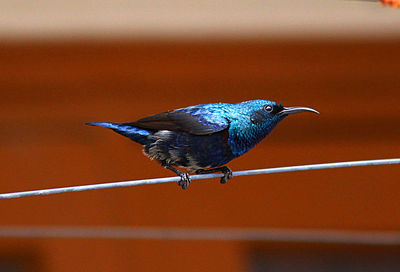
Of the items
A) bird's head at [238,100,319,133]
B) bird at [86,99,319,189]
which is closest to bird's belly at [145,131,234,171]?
bird at [86,99,319,189]

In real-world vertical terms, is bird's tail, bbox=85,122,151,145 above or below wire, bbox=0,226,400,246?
above

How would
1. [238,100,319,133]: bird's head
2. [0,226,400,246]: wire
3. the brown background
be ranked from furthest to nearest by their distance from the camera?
the brown background
[0,226,400,246]: wire
[238,100,319,133]: bird's head

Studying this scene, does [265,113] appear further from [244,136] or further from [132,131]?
[132,131]

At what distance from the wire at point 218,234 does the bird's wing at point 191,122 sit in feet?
4.51

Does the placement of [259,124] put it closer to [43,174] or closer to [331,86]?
[331,86]

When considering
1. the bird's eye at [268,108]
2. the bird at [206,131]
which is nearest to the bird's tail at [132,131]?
the bird at [206,131]

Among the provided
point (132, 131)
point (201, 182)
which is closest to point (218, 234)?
point (201, 182)

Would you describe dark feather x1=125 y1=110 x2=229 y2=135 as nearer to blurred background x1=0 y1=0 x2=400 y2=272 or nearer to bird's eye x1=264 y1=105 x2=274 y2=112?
bird's eye x1=264 y1=105 x2=274 y2=112

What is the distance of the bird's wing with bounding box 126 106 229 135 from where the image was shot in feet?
5.90

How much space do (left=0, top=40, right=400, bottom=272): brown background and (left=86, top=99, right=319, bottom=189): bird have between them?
1.39 metres

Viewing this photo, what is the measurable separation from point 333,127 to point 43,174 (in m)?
1.88

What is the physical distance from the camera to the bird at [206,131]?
5.82 ft

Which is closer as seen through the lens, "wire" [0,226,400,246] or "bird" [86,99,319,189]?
"bird" [86,99,319,189]

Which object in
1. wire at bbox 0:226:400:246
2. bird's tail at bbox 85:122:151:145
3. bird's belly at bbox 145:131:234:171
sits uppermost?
bird's tail at bbox 85:122:151:145
